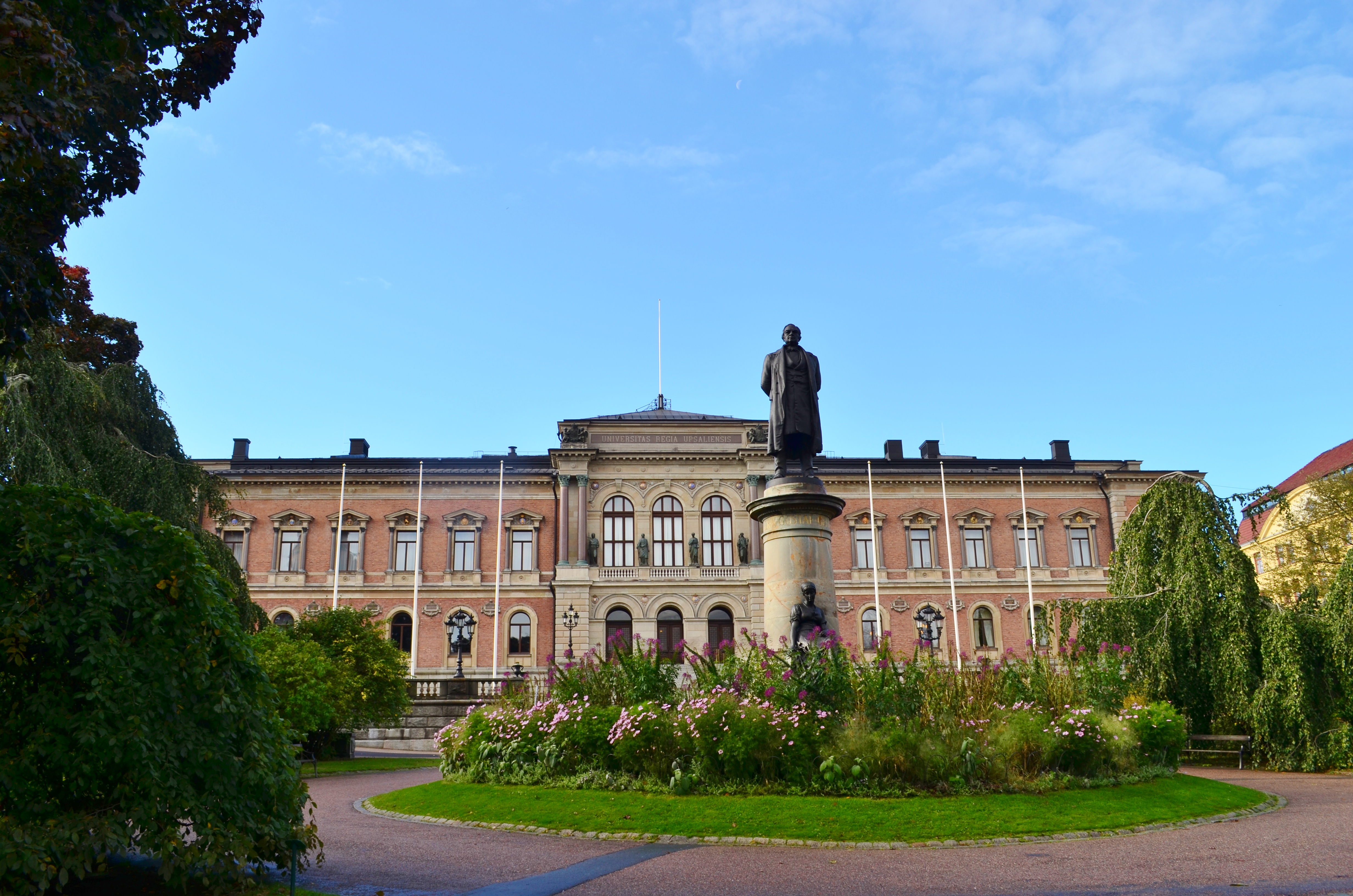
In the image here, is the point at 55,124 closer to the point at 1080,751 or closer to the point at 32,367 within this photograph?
the point at 1080,751

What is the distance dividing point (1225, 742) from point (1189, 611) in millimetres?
2783

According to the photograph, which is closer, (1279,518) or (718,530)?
(1279,518)

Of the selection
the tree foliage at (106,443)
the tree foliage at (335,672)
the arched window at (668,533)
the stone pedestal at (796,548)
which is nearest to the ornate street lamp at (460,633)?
the tree foliage at (335,672)

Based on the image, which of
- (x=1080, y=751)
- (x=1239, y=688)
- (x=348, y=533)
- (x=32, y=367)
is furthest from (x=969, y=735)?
(x=348, y=533)

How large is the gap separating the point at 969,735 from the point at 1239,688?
10.7m

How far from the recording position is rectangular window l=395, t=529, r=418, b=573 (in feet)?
147

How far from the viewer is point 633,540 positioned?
1788 inches

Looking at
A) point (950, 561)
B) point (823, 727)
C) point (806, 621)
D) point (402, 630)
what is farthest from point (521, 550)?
point (823, 727)

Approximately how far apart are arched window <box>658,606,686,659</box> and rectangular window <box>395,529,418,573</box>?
38.9 ft

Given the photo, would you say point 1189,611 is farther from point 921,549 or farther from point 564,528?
point 564,528

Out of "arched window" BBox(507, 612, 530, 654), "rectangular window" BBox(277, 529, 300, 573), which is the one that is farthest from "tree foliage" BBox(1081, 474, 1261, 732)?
"rectangular window" BBox(277, 529, 300, 573)

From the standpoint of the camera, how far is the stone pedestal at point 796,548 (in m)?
14.6

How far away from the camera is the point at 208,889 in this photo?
22.3 feet

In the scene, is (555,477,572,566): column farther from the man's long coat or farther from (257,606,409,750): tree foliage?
the man's long coat
